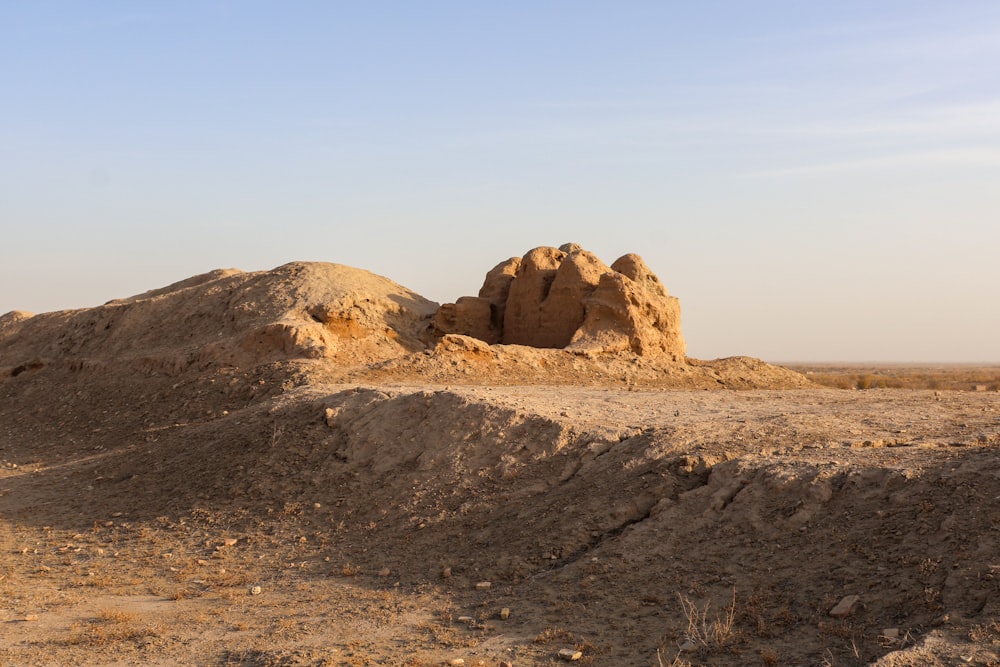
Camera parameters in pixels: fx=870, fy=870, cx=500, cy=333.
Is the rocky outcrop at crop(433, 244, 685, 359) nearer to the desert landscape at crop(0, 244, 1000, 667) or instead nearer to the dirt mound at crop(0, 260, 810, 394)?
the dirt mound at crop(0, 260, 810, 394)

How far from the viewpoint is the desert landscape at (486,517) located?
18.8ft

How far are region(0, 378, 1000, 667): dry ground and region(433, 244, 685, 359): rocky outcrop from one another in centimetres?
480

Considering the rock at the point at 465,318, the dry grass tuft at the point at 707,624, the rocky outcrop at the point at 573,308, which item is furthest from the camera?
the rock at the point at 465,318

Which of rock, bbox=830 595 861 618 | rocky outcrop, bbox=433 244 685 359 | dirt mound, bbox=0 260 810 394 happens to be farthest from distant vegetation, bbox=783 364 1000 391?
rock, bbox=830 595 861 618

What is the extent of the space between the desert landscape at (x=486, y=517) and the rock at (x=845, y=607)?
0.8 inches

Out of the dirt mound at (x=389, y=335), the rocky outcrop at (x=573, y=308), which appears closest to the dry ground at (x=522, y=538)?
the dirt mound at (x=389, y=335)

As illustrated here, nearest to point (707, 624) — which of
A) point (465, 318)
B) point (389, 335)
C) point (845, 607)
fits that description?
point (845, 607)

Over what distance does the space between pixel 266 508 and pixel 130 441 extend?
5.25 meters

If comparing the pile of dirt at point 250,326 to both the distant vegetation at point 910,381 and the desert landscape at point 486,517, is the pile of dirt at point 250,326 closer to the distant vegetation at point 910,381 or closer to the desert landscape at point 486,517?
the desert landscape at point 486,517

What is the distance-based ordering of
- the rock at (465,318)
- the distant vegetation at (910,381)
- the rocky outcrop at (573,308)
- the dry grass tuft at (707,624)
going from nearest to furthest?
the dry grass tuft at (707,624) < the rocky outcrop at (573,308) < the rock at (465,318) < the distant vegetation at (910,381)

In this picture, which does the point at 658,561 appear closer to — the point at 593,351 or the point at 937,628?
the point at 937,628

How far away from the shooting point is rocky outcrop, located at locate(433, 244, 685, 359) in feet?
54.2

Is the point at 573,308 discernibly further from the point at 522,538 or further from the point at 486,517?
the point at 522,538

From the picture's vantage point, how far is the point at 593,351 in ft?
52.0
